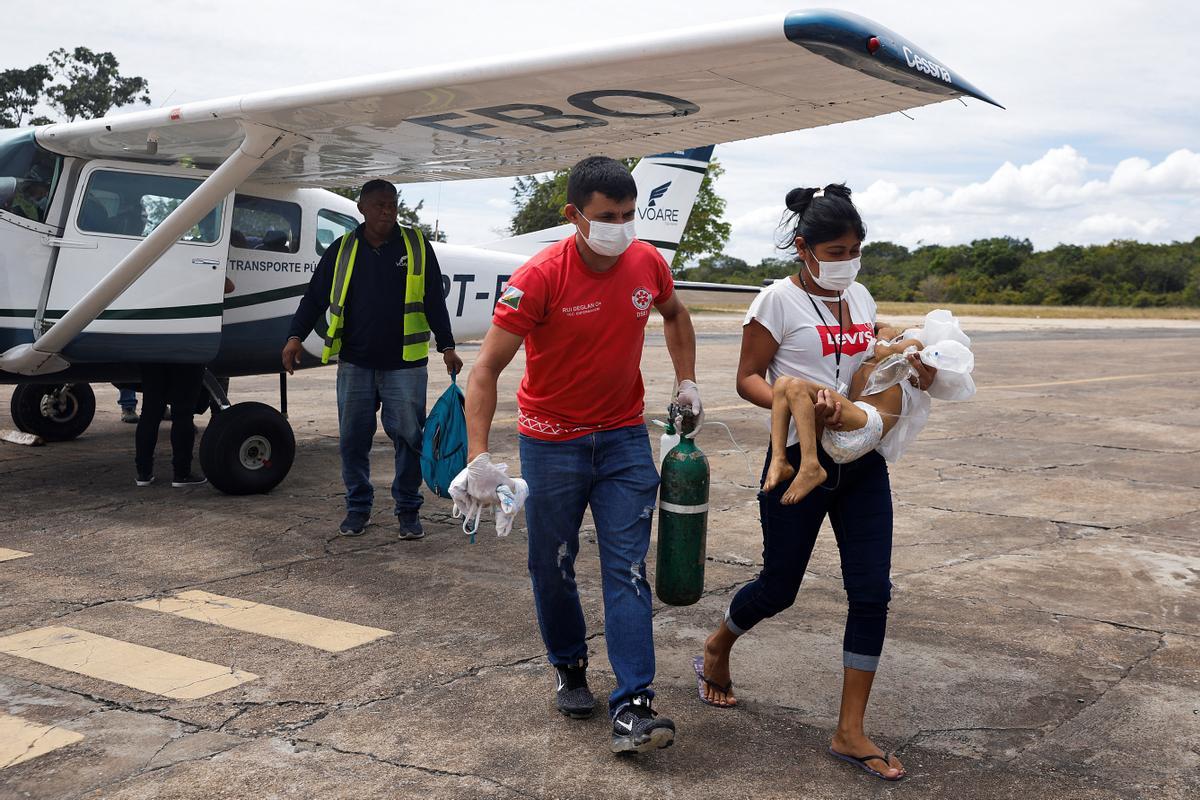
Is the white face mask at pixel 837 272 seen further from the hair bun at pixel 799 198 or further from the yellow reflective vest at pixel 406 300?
the yellow reflective vest at pixel 406 300

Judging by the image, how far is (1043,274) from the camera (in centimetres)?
7700

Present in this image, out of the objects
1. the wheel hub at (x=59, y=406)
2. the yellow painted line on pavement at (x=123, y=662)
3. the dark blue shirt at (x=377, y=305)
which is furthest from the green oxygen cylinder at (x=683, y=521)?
the wheel hub at (x=59, y=406)

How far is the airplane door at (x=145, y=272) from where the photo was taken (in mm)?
7180

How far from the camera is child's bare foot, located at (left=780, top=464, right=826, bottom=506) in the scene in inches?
129

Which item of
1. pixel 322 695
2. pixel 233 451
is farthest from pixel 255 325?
pixel 322 695

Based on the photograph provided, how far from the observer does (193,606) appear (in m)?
4.98

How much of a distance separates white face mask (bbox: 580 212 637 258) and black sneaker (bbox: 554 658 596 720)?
142 cm

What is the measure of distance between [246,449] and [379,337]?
1.81 metres

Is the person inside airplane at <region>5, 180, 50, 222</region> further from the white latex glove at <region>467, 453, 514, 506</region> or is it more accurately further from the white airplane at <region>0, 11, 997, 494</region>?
the white latex glove at <region>467, 453, 514, 506</region>

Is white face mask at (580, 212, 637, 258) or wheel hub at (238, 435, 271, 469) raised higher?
white face mask at (580, 212, 637, 258)

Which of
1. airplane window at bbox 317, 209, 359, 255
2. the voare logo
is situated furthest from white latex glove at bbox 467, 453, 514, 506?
the voare logo

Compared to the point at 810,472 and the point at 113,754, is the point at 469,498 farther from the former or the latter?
the point at 113,754

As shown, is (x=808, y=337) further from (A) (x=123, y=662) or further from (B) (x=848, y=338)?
(A) (x=123, y=662)

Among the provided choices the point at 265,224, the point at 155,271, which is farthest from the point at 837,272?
the point at 265,224
